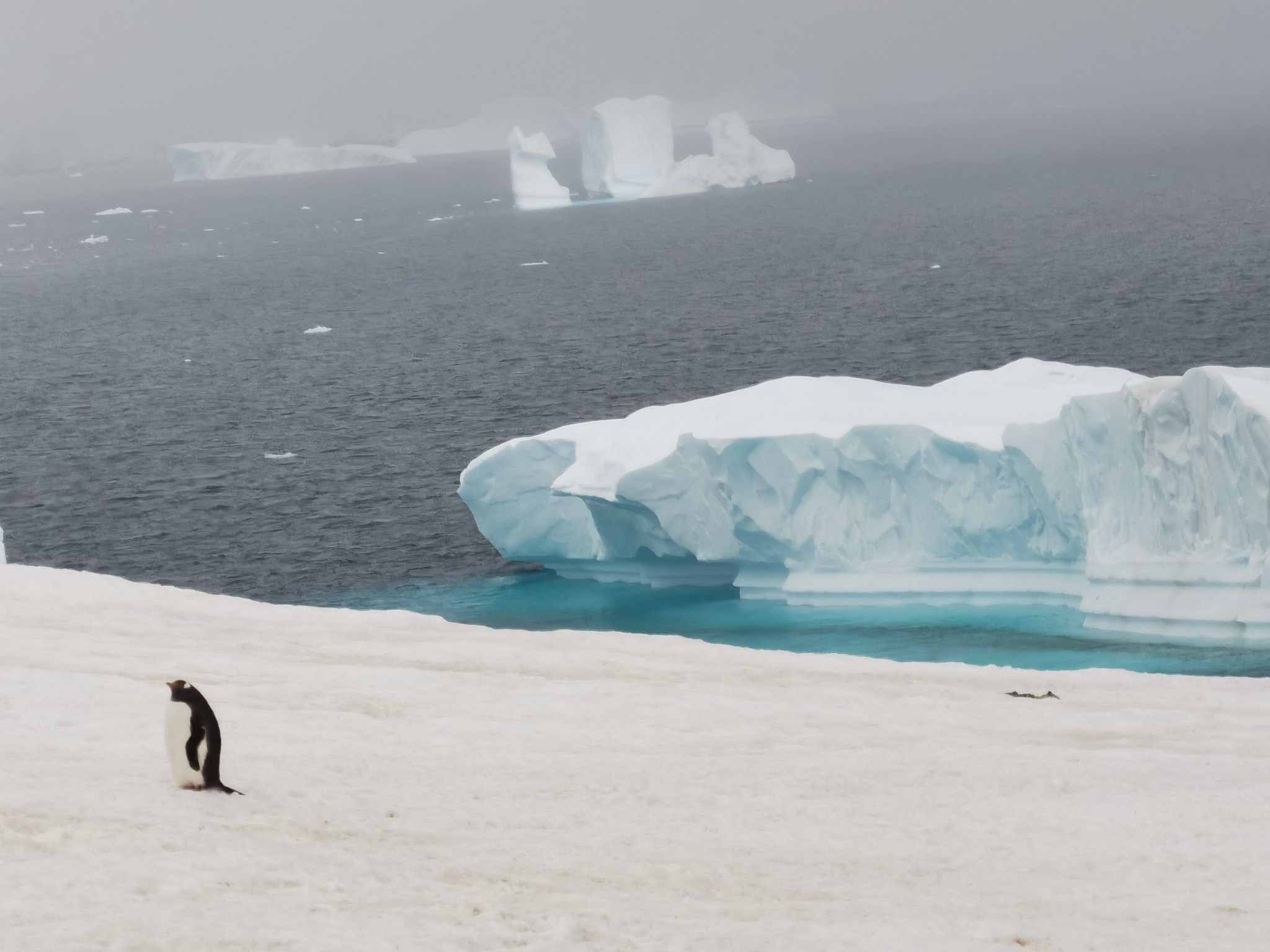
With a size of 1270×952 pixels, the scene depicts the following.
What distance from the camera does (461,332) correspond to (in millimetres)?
68312

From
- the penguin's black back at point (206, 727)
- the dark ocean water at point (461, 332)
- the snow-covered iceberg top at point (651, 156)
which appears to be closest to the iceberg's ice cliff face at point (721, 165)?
the snow-covered iceberg top at point (651, 156)

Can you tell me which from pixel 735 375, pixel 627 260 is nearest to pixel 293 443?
pixel 735 375

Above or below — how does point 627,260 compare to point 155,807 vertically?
above

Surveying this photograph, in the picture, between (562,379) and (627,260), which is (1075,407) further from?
(627,260)

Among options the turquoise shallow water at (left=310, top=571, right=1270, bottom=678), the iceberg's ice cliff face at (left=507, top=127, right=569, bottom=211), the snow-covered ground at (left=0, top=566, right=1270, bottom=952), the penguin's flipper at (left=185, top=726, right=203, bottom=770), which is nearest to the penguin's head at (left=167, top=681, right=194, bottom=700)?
the penguin's flipper at (left=185, top=726, right=203, bottom=770)

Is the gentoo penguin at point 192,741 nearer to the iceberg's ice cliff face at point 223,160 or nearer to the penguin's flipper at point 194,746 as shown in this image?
the penguin's flipper at point 194,746

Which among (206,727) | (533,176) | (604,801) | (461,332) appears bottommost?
(604,801)

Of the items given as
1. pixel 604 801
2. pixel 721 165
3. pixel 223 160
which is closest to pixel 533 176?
pixel 721 165

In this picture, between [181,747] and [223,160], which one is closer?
[181,747]

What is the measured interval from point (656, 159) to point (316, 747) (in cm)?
10955

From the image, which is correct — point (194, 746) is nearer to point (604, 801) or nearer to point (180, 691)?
point (180, 691)

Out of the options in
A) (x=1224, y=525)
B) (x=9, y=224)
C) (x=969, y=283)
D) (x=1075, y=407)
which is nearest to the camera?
(x=1224, y=525)

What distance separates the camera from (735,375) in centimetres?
5350

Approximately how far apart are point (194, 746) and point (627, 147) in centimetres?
10947
